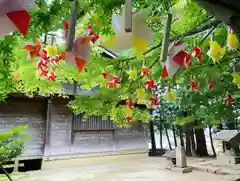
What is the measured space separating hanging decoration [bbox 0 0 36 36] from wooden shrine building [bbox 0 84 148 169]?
6.95m

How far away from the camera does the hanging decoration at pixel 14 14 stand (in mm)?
666

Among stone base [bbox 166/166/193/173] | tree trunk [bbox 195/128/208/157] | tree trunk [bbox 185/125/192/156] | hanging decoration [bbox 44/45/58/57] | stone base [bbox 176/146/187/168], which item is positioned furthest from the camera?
tree trunk [bbox 185/125/192/156]

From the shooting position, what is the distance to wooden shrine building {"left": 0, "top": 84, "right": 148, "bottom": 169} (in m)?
8.00

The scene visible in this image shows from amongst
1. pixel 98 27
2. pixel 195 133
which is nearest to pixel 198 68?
pixel 98 27

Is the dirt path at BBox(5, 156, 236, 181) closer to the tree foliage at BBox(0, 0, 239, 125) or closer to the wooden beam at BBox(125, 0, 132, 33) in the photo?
the tree foliage at BBox(0, 0, 239, 125)

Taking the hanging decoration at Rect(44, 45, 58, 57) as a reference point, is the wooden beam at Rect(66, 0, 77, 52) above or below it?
below

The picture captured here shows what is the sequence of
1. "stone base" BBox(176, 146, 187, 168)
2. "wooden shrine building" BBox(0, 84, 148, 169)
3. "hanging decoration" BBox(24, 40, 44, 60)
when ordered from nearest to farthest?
"hanging decoration" BBox(24, 40, 44, 60)
"stone base" BBox(176, 146, 187, 168)
"wooden shrine building" BBox(0, 84, 148, 169)

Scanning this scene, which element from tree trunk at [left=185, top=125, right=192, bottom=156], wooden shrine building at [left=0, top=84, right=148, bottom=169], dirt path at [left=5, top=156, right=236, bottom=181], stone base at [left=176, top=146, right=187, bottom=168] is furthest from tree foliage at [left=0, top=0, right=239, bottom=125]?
tree trunk at [left=185, top=125, right=192, bottom=156]

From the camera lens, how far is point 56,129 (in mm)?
8609

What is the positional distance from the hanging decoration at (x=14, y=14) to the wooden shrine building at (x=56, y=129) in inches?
274

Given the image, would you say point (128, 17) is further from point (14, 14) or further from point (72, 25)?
point (14, 14)

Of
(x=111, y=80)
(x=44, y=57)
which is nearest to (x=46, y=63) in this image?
(x=44, y=57)

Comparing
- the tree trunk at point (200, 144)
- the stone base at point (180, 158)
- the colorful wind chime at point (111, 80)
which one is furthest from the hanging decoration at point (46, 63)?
the tree trunk at point (200, 144)

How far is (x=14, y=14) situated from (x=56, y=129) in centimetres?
834
